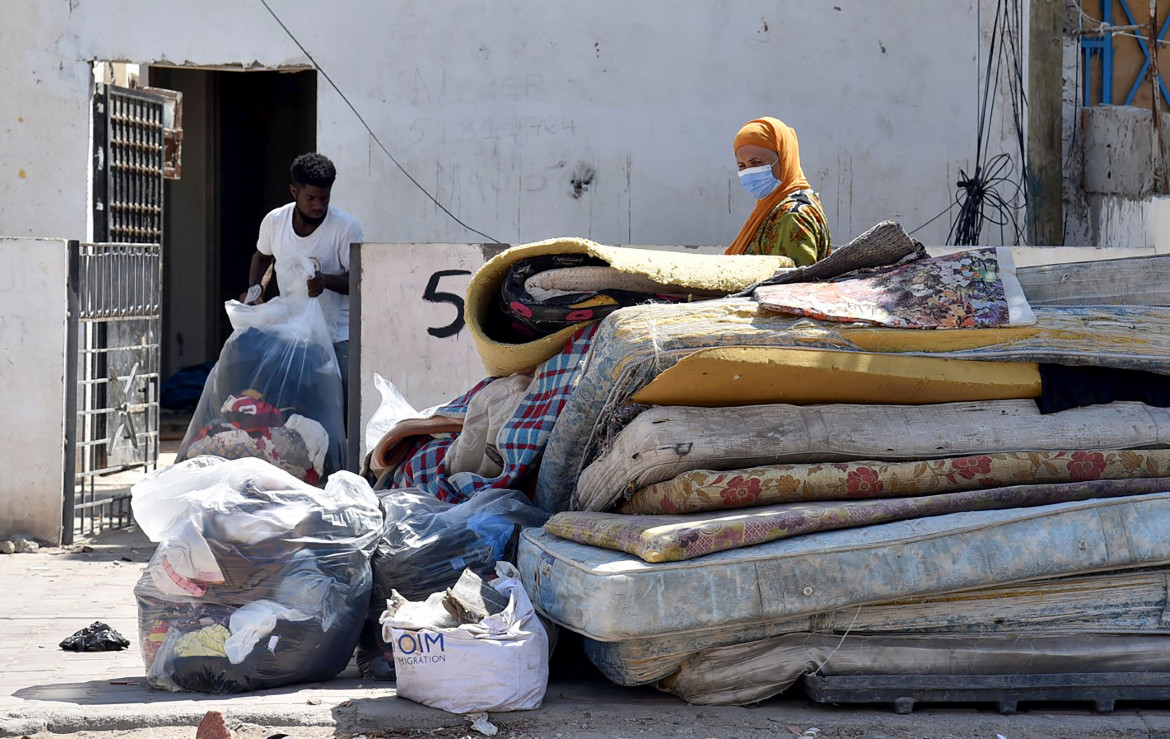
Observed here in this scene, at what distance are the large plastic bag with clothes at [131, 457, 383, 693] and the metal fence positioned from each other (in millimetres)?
3010

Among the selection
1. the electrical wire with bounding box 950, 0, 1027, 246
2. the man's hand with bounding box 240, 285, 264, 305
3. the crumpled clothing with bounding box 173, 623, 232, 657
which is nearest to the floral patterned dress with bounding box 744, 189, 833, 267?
the crumpled clothing with bounding box 173, 623, 232, 657

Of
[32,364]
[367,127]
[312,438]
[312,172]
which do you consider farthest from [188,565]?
[367,127]

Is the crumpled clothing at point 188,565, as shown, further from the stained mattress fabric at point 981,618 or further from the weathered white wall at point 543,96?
the weathered white wall at point 543,96

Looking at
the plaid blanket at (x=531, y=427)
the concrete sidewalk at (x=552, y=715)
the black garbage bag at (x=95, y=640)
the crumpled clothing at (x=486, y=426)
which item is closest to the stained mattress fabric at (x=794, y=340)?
the plaid blanket at (x=531, y=427)

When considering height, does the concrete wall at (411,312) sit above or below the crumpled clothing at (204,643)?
above

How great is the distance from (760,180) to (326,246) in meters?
2.55

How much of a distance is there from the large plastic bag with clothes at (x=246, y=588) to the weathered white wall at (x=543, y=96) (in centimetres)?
463

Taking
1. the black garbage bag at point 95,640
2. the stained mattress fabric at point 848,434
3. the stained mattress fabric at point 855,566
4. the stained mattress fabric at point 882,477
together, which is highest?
the stained mattress fabric at point 848,434

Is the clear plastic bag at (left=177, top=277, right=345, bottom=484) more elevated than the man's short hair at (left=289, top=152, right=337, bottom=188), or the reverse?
the man's short hair at (left=289, top=152, right=337, bottom=188)

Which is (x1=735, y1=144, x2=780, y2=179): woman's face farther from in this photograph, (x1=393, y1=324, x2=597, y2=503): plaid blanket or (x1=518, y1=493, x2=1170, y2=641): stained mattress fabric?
(x1=518, y1=493, x2=1170, y2=641): stained mattress fabric

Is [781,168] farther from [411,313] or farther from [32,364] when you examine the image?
[32,364]

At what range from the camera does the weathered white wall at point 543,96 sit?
25.7 feet

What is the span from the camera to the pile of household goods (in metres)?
3.05

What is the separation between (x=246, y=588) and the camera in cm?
335
